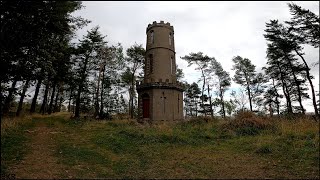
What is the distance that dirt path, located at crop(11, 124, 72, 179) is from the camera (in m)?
10.1

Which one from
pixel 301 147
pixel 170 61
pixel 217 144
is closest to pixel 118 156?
pixel 217 144

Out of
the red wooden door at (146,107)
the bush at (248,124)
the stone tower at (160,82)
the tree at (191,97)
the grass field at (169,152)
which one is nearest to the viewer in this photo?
the grass field at (169,152)

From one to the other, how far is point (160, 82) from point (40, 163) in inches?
676

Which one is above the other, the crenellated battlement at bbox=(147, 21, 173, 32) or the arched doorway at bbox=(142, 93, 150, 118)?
the crenellated battlement at bbox=(147, 21, 173, 32)

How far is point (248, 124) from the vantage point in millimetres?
19203

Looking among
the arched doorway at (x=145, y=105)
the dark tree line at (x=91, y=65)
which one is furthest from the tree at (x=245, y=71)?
the arched doorway at (x=145, y=105)

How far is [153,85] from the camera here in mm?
27312

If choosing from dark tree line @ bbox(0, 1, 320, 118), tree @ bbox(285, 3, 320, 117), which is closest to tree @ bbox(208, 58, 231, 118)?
dark tree line @ bbox(0, 1, 320, 118)

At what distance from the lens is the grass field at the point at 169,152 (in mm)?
10754

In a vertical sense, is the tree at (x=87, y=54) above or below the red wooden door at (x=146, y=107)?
above

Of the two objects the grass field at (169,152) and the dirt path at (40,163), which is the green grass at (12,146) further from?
the dirt path at (40,163)

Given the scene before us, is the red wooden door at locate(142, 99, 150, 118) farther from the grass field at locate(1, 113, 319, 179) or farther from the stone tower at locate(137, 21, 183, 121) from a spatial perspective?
the grass field at locate(1, 113, 319, 179)

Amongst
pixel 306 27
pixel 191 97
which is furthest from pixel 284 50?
pixel 191 97

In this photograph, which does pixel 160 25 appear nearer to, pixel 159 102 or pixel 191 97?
pixel 159 102
